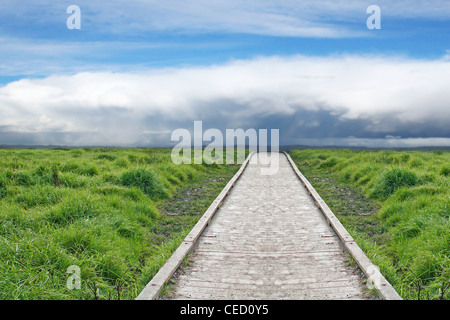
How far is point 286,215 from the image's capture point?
9.00 meters

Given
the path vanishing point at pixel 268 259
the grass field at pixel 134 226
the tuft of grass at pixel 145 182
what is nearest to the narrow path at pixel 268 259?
the path vanishing point at pixel 268 259

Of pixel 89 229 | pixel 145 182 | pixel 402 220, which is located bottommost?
pixel 402 220

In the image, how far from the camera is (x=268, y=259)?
6.04m

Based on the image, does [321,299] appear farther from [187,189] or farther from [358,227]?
[187,189]

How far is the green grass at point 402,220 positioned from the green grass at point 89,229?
12.0 ft

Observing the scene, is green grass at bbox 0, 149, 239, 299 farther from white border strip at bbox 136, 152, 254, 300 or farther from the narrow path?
the narrow path

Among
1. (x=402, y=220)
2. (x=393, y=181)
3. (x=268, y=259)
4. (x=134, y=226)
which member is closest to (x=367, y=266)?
(x=268, y=259)

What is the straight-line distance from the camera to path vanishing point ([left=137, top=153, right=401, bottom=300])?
4.82 metres

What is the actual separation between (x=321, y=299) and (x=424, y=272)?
5.74 ft

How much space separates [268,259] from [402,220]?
12.4 feet

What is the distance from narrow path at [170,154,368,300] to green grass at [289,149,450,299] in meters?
0.70

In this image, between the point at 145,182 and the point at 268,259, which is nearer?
the point at 268,259

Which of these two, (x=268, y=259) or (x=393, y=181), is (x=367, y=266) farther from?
(x=393, y=181)

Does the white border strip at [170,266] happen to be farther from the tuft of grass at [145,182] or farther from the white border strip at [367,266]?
the tuft of grass at [145,182]
